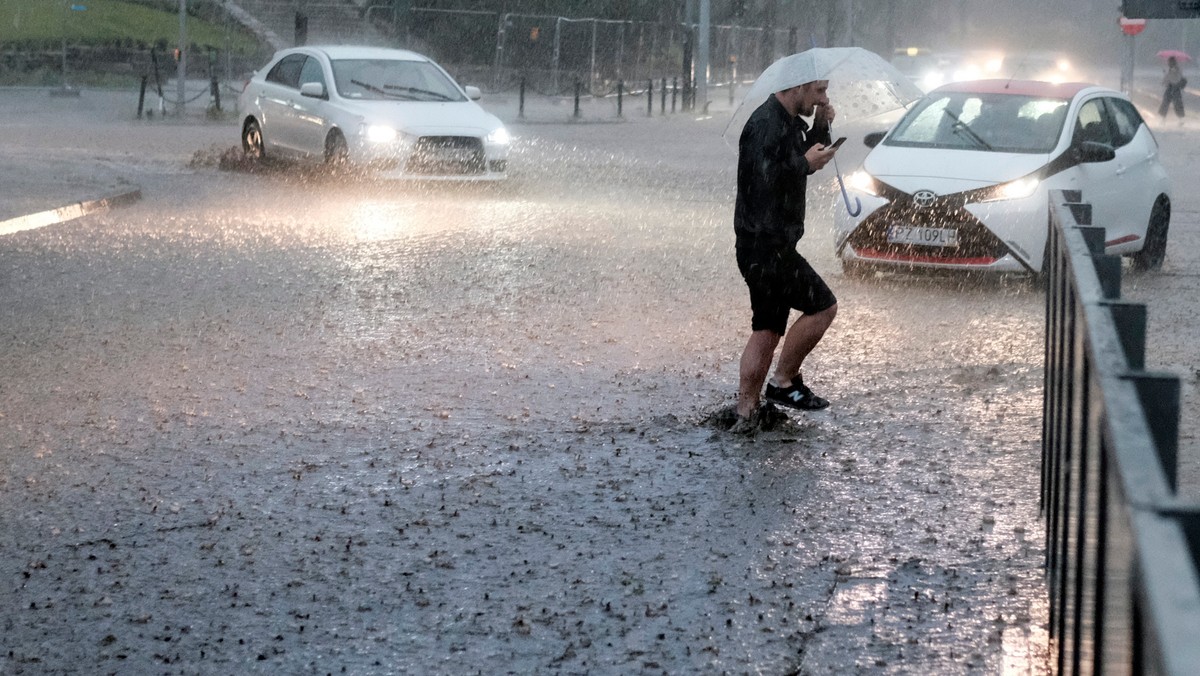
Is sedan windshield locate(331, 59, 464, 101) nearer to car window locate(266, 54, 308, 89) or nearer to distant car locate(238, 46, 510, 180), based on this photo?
distant car locate(238, 46, 510, 180)

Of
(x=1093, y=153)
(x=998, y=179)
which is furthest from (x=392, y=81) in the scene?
(x=1093, y=153)

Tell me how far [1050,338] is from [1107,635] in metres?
2.87

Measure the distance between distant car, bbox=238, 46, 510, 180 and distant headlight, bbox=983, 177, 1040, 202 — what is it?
27.4 ft

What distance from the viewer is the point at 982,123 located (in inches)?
488

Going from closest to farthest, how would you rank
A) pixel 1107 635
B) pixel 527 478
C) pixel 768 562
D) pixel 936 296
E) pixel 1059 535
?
1. pixel 1107 635
2. pixel 1059 535
3. pixel 768 562
4. pixel 527 478
5. pixel 936 296

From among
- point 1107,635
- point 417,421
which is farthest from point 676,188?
point 1107,635

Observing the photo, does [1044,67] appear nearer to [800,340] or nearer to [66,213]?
[66,213]

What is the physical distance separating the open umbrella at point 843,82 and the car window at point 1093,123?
2256mm

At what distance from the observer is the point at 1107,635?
251 centimetres

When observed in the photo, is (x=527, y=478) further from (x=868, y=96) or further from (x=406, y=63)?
(x=406, y=63)

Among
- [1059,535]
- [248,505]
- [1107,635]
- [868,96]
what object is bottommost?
[248,505]

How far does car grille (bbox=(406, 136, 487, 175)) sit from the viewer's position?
18.3 meters

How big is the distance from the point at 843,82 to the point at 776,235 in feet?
8.37

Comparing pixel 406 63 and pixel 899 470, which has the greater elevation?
pixel 406 63
